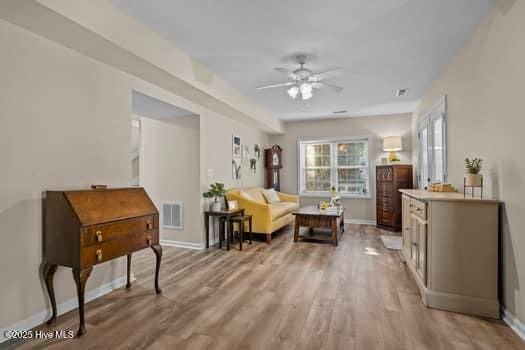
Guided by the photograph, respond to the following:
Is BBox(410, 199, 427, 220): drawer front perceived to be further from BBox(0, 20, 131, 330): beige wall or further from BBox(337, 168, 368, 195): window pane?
BBox(337, 168, 368, 195): window pane

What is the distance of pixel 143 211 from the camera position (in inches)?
98.1

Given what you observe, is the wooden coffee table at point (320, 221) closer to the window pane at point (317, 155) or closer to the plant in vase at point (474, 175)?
the plant in vase at point (474, 175)

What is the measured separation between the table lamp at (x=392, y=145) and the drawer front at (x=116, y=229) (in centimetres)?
501

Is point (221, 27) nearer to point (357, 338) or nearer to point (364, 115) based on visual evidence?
point (357, 338)

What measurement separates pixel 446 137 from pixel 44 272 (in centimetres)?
444

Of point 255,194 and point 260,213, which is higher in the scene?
point 255,194

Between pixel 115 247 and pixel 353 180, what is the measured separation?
18.4ft

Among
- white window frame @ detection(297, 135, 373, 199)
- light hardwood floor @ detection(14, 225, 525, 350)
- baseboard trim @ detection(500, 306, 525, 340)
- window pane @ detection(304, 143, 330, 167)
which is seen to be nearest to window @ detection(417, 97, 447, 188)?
white window frame @ detection(297, 135, 373, 199)

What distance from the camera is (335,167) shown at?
6750 millimetres

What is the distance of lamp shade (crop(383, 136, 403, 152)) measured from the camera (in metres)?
5.66

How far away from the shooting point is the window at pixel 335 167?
255 inches

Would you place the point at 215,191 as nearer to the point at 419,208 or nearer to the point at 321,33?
the point at 321,33

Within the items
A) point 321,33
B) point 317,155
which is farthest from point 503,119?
point 317,155

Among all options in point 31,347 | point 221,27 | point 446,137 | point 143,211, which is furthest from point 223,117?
point 31,347
